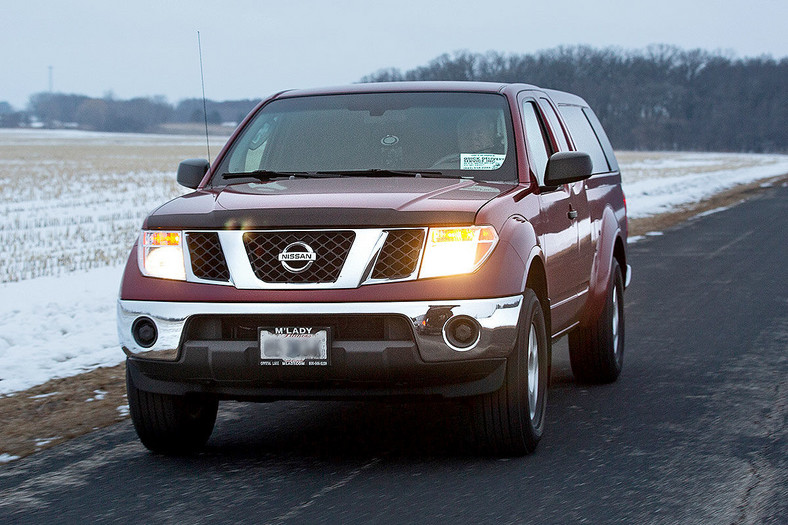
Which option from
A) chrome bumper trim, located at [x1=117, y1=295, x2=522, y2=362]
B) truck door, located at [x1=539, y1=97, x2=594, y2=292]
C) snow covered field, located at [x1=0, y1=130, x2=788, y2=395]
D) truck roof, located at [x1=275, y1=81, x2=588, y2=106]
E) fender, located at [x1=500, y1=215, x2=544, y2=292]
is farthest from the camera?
snow covered field, located at [x1=0, y1=130, x2=788, y2=395]

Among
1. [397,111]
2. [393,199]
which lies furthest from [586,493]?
[397,111]

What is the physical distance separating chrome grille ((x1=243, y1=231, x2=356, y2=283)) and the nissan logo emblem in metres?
0.01

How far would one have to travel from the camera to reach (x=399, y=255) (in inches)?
192

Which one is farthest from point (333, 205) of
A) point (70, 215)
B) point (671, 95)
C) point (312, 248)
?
point (671, 95)

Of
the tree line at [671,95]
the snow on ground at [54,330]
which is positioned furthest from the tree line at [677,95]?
the snow on ground at [54,330]

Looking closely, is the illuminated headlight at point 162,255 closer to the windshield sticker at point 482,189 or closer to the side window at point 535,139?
the windshield sticker at point 482,189

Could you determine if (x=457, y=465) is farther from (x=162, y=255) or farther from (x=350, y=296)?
(x=162, y=255)

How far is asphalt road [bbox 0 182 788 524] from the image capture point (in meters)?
4.48

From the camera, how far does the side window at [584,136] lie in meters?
7.41

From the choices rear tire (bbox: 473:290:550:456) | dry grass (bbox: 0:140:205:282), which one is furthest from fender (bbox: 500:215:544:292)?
dry grass (bbox: 0:140:205:282)

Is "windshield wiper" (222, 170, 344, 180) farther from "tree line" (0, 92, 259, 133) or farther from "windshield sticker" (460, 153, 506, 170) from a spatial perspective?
"tree line" (0, 92, 259, 133)

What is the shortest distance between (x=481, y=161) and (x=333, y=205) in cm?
123

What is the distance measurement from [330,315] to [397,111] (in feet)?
5.99

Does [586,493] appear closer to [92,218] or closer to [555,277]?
[555,277]
